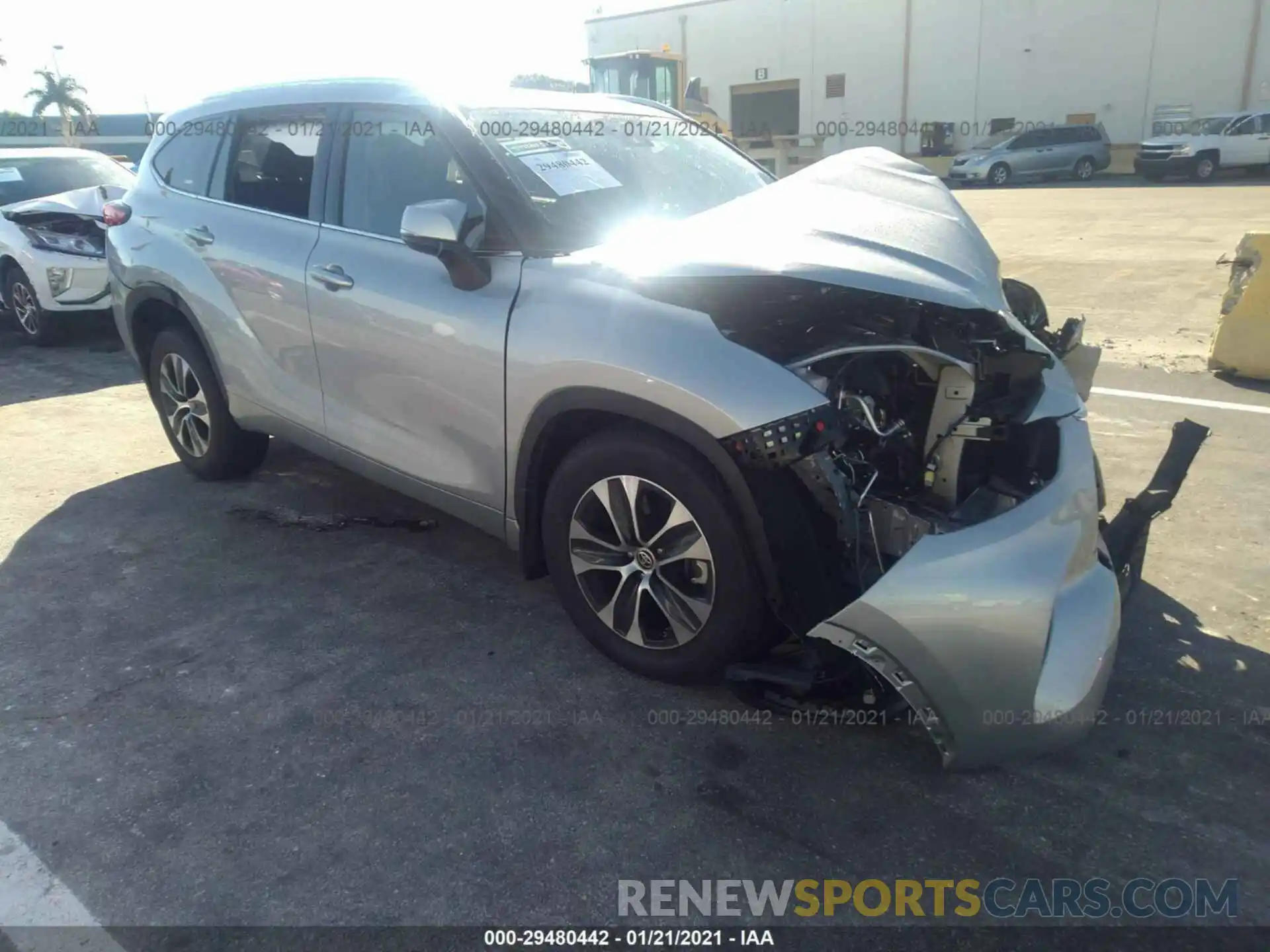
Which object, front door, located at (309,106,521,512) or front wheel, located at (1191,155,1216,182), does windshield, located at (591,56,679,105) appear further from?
front door, located at (309,106,521,512)

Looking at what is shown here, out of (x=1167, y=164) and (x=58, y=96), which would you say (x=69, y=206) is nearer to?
(x=1167, y=164)

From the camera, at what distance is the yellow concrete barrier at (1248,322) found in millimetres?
5980

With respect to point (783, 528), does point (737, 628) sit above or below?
below

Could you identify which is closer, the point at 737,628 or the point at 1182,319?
the point at 737,628

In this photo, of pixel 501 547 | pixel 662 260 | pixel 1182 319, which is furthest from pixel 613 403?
pixel 1182 319

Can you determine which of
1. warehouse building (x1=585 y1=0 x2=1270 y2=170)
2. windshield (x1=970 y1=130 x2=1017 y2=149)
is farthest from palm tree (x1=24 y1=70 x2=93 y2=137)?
windshield (x1=970 y1=130 x2=1017 y2=149)

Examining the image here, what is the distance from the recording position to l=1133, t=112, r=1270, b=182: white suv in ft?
79.0

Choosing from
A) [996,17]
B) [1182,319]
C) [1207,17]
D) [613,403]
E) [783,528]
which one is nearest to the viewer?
[783,528]

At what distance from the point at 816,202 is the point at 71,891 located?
2.91m

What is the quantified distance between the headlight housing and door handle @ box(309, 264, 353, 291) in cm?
585

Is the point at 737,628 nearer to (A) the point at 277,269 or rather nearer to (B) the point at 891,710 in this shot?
(B) the point at 891,710

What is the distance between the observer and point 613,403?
266 centimetres

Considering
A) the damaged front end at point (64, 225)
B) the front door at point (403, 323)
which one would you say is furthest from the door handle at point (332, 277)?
the damaged front end at point (64, 225)

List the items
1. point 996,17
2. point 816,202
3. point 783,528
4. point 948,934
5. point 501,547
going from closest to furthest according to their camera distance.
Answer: point 948,934
point 783,528
point 816,202
point 501,547
point 996,17
